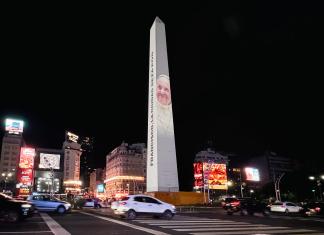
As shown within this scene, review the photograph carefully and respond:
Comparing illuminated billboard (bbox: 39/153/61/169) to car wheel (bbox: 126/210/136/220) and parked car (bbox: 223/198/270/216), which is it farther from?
car wheel (bbox: 126/210/136/220)

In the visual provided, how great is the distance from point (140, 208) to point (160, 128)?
51.7 feet

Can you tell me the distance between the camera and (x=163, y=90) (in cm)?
3691

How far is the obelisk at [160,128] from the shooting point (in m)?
34.2

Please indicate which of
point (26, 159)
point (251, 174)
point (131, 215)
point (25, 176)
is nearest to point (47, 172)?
point (25, 176)

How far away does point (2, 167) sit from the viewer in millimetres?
128250

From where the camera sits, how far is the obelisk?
34.2 metres

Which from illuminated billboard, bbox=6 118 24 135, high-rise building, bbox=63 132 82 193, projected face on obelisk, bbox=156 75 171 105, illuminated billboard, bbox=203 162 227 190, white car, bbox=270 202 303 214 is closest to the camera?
white car, bbox=270 202 303 214

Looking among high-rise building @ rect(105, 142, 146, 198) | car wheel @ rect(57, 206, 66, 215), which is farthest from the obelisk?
high-rise building @ rect(105, 142, 146, 198)

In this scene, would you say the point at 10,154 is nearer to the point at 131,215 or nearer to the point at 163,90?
the point at 163,90

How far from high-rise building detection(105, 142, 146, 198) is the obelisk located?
10731cm

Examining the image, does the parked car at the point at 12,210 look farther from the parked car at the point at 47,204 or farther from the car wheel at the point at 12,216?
the parked car at the point at 47,204

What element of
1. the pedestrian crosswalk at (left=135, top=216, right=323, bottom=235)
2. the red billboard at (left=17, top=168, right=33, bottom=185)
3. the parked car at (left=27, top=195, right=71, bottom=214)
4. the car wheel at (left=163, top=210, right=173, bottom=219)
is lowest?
the pedestrian crosswalk at (left=135, top=216, right=323, bottom=235)

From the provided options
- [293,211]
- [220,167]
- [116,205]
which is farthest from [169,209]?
[220,167]

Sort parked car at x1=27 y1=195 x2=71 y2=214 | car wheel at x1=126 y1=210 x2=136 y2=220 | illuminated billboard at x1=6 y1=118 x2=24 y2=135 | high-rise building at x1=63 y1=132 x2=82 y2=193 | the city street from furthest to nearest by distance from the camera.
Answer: high-rise building at x1=63 y1=132 x2=82 y2=193, illuminated billboard at x1=6 y1=118 x2=24 y2=135, parked car at x1=27 y1=195 x2=71 y2=214, car wheel at x1=126 y1=210 x2=136 y2=220, the city street
